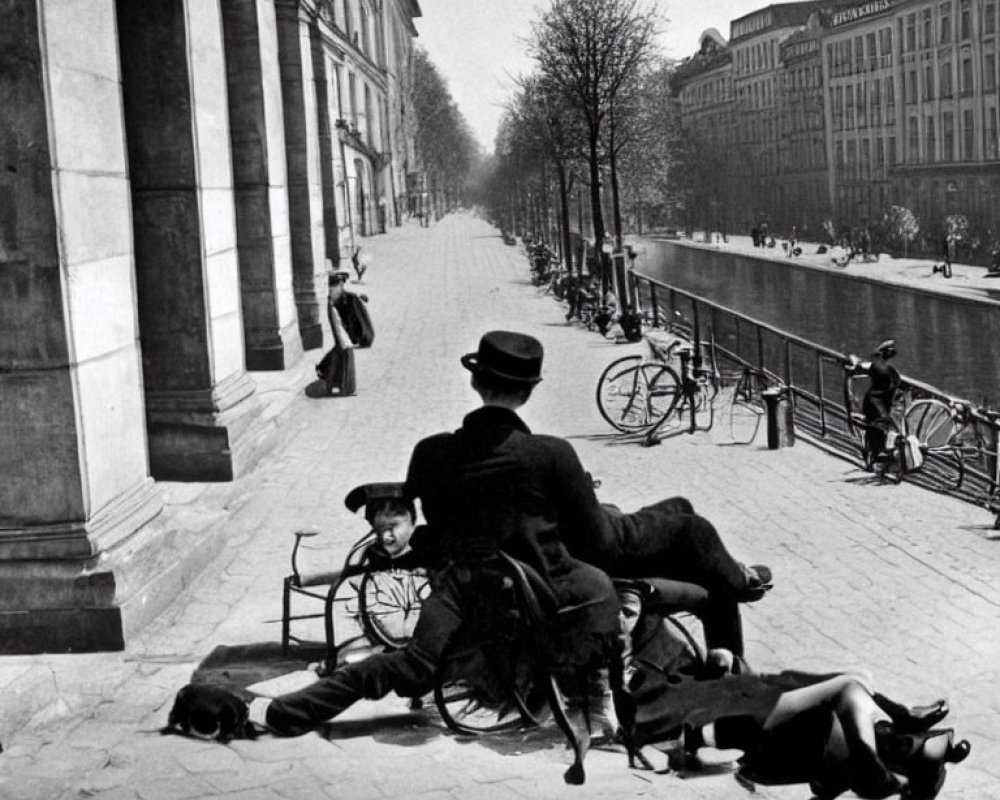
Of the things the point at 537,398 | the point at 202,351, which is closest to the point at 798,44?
the point at 537,398

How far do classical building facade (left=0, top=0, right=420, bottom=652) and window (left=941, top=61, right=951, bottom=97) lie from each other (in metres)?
50.9

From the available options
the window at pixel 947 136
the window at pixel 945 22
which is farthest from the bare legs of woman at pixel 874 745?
the window at pixel 945 22

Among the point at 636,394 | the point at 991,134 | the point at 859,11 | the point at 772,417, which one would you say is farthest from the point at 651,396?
the point at 859,11

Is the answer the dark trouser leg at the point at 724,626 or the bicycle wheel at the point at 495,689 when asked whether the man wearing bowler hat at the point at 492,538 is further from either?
the dark trouser leg at the point at 724,626

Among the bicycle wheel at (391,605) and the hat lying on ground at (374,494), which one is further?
the bicycle wheel at (391,605)

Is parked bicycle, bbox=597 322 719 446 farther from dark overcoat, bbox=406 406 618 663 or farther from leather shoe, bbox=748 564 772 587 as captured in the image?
dark overcoat, bbox=406 406 618 663

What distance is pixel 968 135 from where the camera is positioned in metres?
61.4

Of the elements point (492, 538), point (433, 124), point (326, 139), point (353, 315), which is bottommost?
point (492, 538)

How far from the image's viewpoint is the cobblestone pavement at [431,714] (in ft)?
16.2

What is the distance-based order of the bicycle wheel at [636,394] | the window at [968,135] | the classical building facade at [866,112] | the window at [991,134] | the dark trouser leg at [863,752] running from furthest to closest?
the window at [968,135], the classical building facade at [866,112], the window at [991,134], the bicycle wheel at [636,394], the dark trouser leg at [863,752]

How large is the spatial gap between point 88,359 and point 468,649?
279 centimetres

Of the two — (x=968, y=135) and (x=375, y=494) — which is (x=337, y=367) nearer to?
(x=375, y=494)

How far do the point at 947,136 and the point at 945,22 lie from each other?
18.0 feet

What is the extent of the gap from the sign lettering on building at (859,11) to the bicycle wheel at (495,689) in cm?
7224
